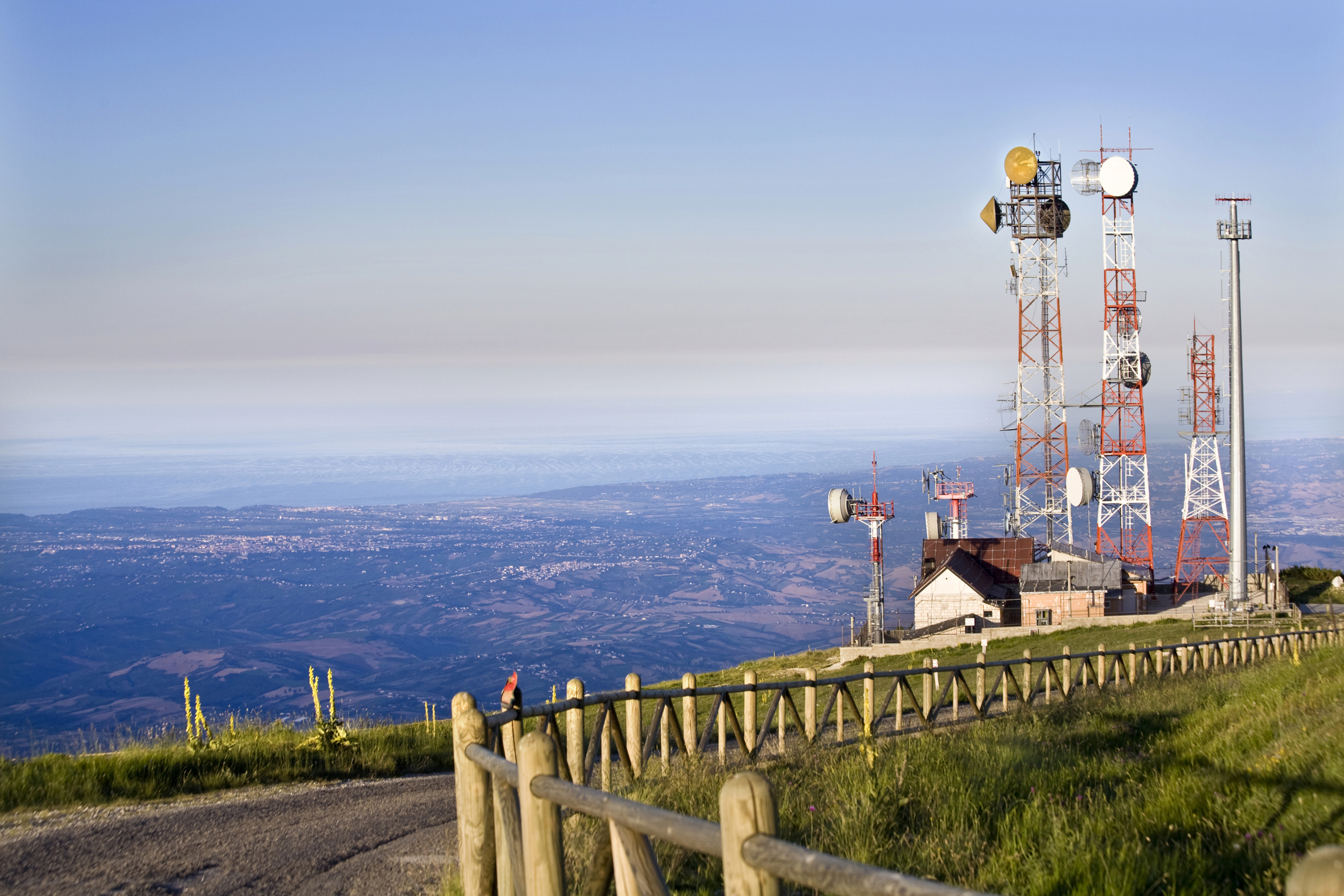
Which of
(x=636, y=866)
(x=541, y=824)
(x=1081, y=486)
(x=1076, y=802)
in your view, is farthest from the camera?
(x=1081, y=486)

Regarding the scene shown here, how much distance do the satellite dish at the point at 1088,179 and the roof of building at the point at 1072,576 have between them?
18.2 metres

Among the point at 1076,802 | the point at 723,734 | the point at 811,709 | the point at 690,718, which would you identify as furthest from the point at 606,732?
the point at 1076,802

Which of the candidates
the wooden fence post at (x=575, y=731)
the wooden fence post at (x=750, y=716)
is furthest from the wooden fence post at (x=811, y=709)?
the wooden fence post at (x=575, y=731)

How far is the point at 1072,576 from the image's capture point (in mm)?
44969

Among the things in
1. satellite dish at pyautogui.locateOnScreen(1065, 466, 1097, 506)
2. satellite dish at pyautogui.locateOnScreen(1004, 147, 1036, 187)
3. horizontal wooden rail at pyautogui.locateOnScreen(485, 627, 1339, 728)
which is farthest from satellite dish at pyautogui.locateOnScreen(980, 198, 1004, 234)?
horizontal wooden rail at pyautogui.locateOnScreen(485, 627, 1339, 728)

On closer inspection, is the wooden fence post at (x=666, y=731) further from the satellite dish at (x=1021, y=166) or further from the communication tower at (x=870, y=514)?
the satellite dish at (x=1021, y=166)

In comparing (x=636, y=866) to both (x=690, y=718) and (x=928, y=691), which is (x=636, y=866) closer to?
(x=690, y=718)

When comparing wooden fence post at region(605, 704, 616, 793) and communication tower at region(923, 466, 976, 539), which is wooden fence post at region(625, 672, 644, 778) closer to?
wooden fence post at region(605, 704, 616, 793)

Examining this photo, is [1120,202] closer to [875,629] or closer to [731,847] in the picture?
[875,629]

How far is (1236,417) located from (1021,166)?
18.7 metres

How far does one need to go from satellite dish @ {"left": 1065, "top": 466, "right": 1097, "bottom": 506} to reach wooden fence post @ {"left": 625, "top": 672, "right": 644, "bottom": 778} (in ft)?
138

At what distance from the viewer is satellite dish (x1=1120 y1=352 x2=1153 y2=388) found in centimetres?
4769

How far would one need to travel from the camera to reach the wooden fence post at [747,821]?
2.99 meters

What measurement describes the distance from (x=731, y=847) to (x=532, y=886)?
162cm
